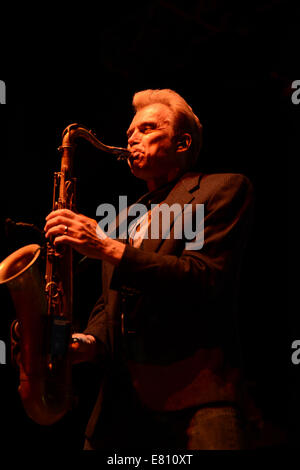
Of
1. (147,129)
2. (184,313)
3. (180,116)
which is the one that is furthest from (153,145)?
(184,313)

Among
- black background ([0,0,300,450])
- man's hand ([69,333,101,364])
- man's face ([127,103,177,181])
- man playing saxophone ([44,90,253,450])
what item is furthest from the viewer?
black background ([0,0,300,450])

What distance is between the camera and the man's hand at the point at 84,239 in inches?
70.7

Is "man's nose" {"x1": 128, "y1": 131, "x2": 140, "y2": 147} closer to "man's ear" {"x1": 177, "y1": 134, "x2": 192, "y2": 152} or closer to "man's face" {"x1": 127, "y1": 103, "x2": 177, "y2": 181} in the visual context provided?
"man's face" {"x1": 127, "y1": 103, "x2": 177, "y2": 181}

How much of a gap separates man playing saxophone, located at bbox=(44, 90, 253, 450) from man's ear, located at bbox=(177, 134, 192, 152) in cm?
28

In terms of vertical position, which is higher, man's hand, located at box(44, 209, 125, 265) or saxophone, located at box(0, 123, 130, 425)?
man's hand, located at box(44, 209, 125, 265)

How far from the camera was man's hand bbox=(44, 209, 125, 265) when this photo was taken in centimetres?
179

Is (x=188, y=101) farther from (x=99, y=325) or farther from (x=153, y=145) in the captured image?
(x=99, y=325)

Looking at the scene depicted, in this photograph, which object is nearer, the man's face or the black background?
the man's face

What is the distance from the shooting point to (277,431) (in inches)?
135

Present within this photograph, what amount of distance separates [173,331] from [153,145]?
0.90 meters

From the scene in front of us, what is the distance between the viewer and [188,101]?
150 inches

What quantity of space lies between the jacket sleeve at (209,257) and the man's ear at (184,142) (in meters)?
0.38

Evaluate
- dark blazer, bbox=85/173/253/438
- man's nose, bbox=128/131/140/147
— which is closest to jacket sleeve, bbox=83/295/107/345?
dark blazer, bbox=85/173/253/438

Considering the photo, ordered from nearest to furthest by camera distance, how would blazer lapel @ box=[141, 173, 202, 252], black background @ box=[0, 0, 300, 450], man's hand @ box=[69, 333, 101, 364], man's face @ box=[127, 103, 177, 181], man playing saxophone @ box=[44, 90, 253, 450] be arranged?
man playing saxophone @ box=[44, 90, 253, 450], blazer lapel @ box=[141, 173, 202, 252], man's hand @ box=[69, 333, 101, 364], man's face @ box=[127, 103, 177, 181], black background @ box=[0, 0, 300, 450]
